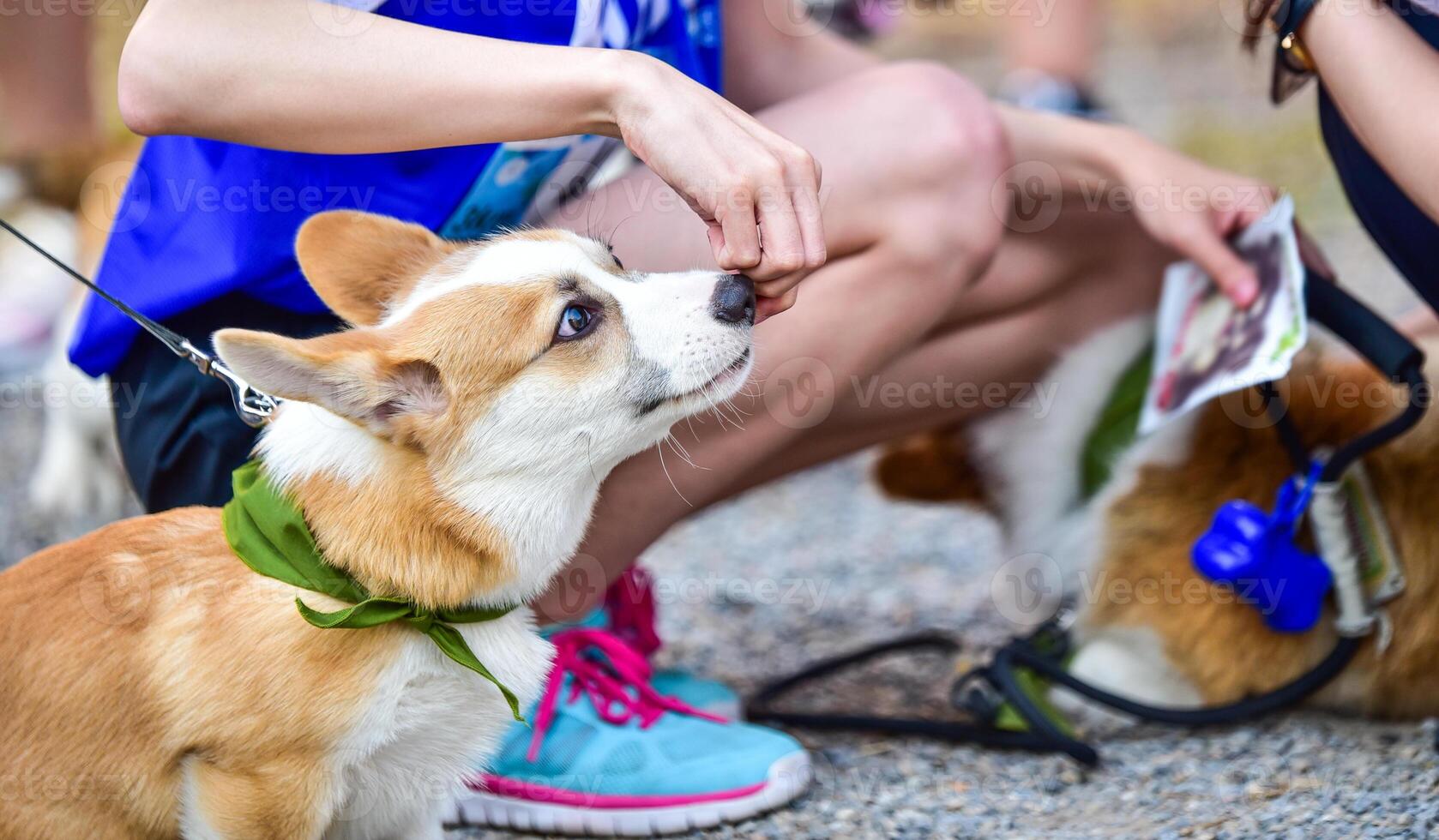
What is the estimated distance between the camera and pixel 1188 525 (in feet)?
6.88

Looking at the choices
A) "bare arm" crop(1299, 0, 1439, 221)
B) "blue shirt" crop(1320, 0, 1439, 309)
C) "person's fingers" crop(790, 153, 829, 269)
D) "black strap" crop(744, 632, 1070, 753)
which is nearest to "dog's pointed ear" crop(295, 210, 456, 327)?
"person's fingers" crop(790, 153, 829, 269)

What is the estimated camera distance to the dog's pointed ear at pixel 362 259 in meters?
1.49

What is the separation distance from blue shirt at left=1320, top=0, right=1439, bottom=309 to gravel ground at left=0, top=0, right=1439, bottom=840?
27.3 inches

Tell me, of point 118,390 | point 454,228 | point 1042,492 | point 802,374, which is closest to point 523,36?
point 454,228

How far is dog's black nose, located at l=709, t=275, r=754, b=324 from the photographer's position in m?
1.38

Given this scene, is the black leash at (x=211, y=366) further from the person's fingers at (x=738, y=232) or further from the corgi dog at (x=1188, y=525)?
the corgi dog at (x=1188, y=525)

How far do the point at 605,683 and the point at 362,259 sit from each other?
0.71 m

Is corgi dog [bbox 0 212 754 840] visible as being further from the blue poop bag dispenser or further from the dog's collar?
the dog's collar

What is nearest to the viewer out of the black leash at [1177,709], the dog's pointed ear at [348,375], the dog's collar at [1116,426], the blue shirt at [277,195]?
the dog's pointed ear at [348,375]

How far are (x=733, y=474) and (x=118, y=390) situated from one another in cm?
88

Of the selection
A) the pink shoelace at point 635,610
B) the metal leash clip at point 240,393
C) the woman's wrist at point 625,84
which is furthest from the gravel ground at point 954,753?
the woman's wrist at point 625,84

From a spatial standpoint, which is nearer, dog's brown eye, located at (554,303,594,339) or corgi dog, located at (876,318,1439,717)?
dog's brown eye, located at (554,303,594,339)

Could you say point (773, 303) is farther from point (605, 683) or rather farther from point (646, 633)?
point (646, 633)

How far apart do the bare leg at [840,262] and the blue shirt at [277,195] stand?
208mm
